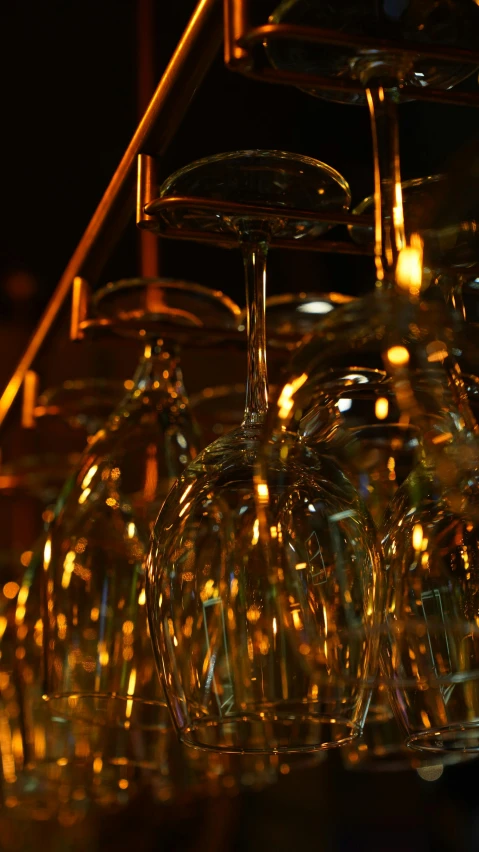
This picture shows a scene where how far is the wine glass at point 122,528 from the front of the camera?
0.51m

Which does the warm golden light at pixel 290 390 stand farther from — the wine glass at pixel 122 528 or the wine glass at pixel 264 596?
the wine glass at pixel 122 528

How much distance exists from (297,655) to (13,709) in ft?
1.93

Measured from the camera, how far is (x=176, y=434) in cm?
56

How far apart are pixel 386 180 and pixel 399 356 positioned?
0.08 meters

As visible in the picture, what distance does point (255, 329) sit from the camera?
1.38 feet

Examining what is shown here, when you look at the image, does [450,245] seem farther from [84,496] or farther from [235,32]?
[84,496]

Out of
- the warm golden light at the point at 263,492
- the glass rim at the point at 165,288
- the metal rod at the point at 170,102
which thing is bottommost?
the warm golden light at the point at 263,492

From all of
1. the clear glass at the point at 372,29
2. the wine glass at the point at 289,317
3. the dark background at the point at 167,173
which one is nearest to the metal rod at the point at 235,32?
the clear glass at the point at 372,29

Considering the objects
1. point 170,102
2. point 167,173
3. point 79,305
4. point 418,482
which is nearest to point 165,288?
point 79,305

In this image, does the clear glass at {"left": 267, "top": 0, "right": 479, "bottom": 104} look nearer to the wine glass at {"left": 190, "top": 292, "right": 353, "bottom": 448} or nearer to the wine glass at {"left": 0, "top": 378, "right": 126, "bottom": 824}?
the wine glass at {"left": 190, "top": 292, "right": 353, "bottom": 448}

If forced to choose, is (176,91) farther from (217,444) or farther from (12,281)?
(12,281)

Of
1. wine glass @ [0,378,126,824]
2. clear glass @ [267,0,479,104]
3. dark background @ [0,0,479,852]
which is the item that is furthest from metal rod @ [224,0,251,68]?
dark background @ [0,0,479,852]

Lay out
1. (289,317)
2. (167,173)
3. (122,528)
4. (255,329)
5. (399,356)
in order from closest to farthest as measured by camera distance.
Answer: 1. (399,356)
2. (255,329)
3. (122,528)
4. (289,317)
5. (167,173)

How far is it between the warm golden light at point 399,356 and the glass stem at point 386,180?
0.04m
